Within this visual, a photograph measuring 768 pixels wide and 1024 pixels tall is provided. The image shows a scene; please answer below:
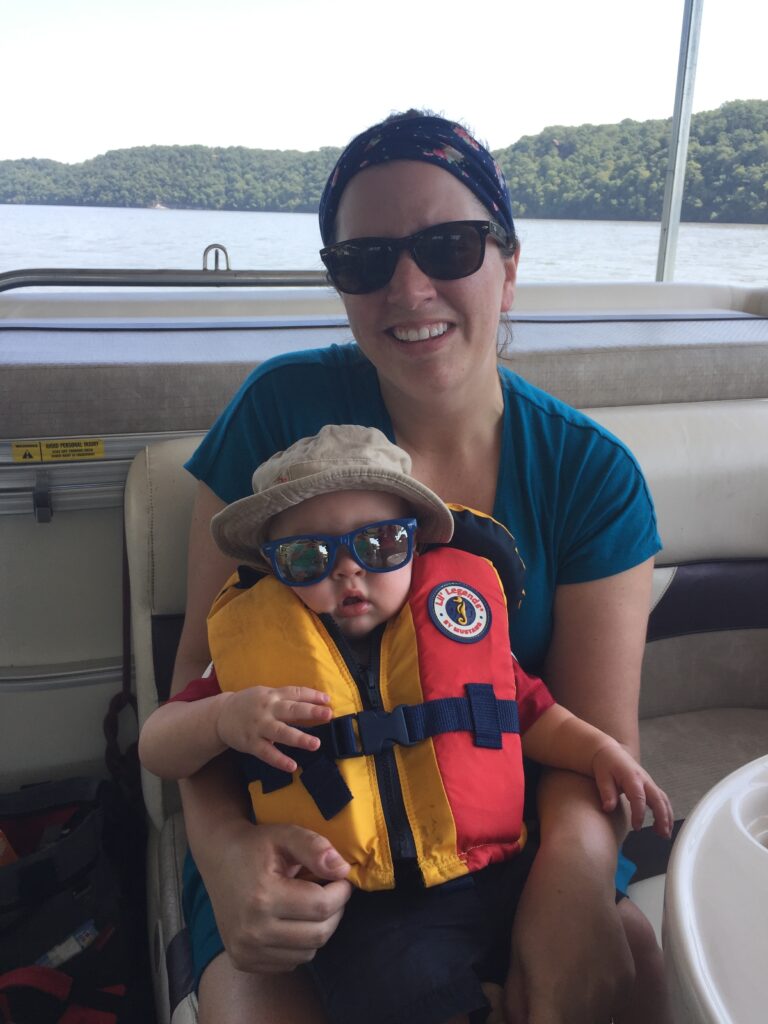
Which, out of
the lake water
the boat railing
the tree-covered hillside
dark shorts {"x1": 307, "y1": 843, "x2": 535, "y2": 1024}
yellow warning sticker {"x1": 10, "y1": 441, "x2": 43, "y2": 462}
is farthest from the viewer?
the tree-covered hillside

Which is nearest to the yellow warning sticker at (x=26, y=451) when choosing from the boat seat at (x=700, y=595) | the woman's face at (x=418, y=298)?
the boat seat at (x=700, y=595)

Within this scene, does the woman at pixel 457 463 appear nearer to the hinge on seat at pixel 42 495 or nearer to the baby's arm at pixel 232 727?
the baby's arm at pixel 232 727

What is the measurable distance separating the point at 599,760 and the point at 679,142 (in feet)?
11.6

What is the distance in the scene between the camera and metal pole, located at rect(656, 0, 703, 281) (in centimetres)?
370

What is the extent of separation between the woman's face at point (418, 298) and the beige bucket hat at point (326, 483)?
17cm

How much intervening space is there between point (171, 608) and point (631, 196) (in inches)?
152

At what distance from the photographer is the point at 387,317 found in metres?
1.48

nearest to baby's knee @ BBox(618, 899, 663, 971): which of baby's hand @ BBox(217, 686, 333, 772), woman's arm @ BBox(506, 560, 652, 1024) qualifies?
woman's arm @ BBox(506, 560, 652, 1024)

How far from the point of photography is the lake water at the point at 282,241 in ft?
12.9

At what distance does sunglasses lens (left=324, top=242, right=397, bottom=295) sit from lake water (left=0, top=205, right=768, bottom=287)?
2.03 metres

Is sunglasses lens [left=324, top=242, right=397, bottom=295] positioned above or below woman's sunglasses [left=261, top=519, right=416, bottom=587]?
above

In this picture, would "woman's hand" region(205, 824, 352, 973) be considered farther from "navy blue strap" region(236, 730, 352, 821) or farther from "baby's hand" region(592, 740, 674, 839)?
"baby's hand" region(592, 740, 674, 839)

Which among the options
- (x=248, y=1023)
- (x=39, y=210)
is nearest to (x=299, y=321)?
(x=248, y=1023)

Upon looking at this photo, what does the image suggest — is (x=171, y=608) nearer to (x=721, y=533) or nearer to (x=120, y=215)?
(x=721, y=533)
